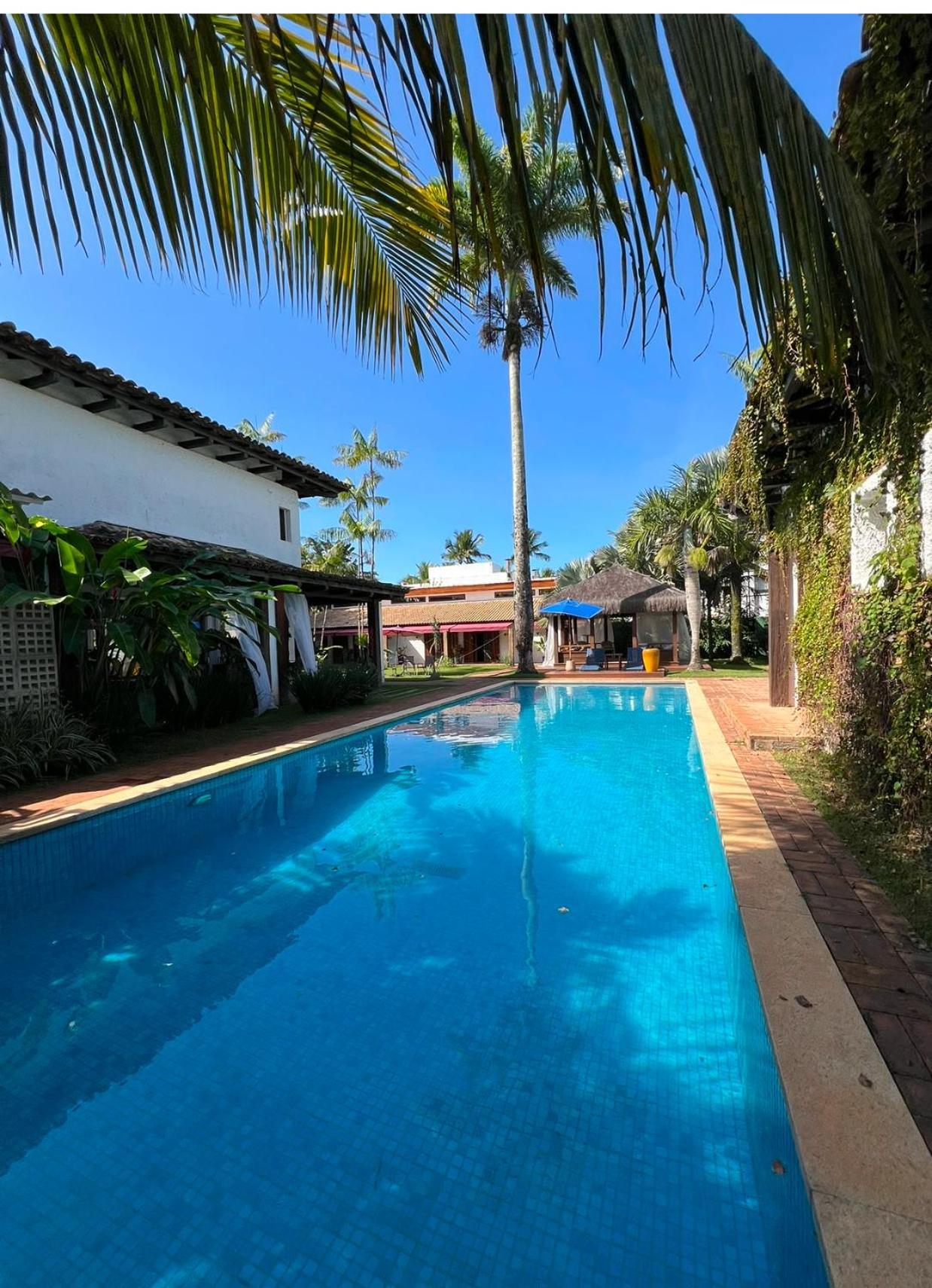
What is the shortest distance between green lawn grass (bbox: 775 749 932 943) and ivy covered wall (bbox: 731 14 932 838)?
0.56 feet

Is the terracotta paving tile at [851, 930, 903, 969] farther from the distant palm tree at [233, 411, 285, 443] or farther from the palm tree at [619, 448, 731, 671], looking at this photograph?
the distant palm tree at [233, 411, 285, 443]

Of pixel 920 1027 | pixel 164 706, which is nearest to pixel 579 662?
pixel 164 706

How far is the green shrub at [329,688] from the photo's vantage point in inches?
681

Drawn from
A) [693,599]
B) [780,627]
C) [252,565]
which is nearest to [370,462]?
[693,599]

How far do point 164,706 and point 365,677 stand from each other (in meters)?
6.18

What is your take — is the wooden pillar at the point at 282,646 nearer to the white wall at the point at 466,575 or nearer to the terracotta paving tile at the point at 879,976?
the terracotta paving tile at the point at 879,976

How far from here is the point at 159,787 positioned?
9.11 m

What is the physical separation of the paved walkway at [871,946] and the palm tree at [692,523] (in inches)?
809

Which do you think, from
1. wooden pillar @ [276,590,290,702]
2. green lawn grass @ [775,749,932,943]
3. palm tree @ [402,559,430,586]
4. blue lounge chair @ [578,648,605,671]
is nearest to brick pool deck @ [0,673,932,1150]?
green lawn grass @ [775,749,932,943]

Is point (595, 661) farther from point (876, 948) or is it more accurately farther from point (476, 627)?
point (876, 948)

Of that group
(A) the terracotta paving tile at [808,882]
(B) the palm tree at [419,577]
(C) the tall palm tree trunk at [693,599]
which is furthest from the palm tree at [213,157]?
(B) the palm tree at [419,577]

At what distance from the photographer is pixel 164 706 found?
47.9 ft

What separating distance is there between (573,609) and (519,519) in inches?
235

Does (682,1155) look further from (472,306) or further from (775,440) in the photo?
(775,440)
